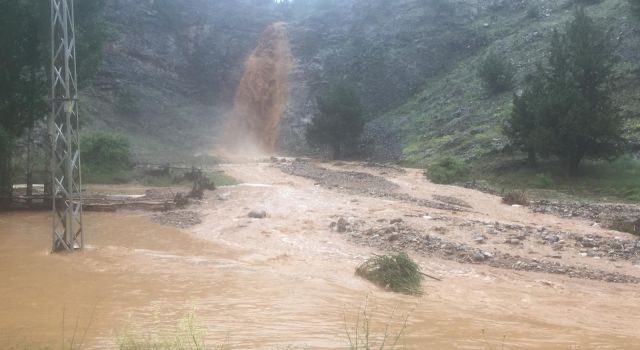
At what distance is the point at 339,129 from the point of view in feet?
145

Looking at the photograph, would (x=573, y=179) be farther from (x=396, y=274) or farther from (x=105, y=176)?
(x=105, y=176)

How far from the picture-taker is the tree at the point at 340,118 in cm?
4406

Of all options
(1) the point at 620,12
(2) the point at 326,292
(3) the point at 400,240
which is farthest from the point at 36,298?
(1) the point at 620,12

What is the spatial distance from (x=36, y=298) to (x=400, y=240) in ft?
27.7

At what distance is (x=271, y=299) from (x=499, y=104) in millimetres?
35952

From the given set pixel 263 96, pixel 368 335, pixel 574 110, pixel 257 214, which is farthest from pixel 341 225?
pixel 263 96

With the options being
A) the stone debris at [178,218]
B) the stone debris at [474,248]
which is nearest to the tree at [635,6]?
the stone debris at [474,248]

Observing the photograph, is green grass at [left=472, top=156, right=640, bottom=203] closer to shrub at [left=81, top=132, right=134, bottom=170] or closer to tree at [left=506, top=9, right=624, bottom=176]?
tree at [left=506, top=9, right=624, bottom=176]

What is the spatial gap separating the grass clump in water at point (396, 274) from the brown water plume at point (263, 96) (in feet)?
149

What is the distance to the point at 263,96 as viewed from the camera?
205 ft

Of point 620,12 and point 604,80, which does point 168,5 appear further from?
point 604,80

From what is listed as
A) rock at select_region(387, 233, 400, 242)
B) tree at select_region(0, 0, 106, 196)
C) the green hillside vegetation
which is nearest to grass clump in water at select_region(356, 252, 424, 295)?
rock at select_region(387, 233, 400, 242)

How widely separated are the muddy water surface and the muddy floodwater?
2cm

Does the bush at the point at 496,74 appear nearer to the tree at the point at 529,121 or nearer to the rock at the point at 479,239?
Result: the tree at the point at 529,121
